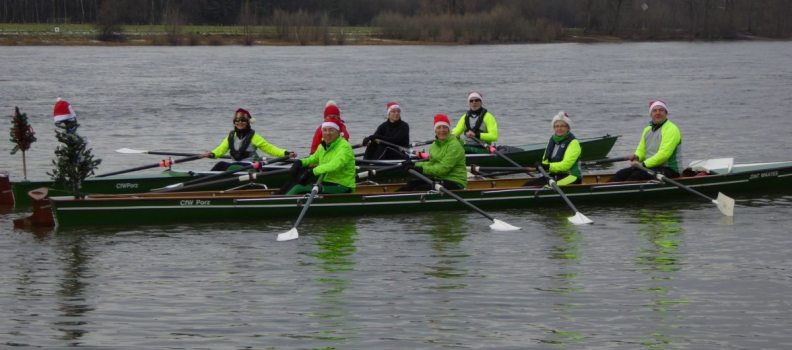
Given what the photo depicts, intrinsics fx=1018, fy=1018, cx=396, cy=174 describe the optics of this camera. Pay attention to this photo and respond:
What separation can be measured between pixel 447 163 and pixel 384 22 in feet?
247

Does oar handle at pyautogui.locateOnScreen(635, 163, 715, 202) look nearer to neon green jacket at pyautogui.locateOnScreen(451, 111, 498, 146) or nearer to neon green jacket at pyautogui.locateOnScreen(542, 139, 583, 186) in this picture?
neon green jacket at pyautogui.locateOnScreen(542, 139, 583, 186)

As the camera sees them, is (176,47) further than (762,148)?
Yes

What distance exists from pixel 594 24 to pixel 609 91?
5759 cm

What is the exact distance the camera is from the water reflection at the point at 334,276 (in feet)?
34.3

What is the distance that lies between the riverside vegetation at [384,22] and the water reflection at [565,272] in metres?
71.6

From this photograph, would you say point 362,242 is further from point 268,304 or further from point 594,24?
point 594,24

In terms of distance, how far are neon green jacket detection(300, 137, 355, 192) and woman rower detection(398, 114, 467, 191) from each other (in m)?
0.96

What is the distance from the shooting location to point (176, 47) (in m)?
A: 85.6

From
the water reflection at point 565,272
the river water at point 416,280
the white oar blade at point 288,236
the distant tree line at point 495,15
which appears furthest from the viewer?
the distant tree line at point 495,15

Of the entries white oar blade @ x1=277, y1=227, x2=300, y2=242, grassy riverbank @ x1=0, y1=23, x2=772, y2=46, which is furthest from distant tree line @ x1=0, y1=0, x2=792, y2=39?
white oar blade @ x1=277, y1=227, x2=300, y2=242

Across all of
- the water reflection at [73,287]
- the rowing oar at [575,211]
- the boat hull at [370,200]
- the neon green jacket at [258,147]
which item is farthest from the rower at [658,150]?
the water reflection at [73,287]

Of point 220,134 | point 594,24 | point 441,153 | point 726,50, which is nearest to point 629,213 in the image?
point 441,153

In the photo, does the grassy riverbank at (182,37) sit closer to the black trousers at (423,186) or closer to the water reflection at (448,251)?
the black trousers at (423,186)

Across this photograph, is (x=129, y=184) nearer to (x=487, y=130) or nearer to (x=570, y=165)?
(x=487, y=130)
